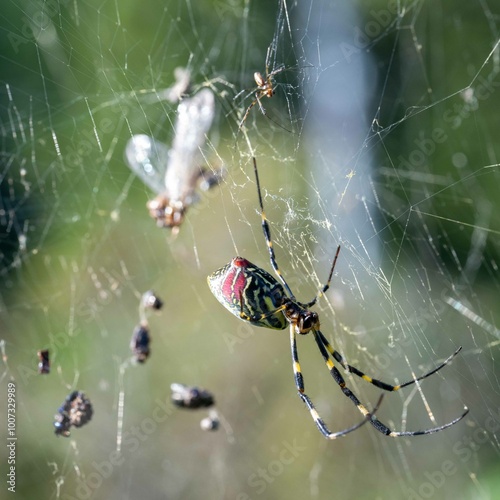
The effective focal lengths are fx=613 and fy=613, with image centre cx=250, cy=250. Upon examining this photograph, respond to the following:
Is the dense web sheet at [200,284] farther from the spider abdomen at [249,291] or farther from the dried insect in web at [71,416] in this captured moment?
the spider abdomen at [249,291]

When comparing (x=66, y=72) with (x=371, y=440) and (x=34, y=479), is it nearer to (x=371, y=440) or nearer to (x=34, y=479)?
(x=34, y=479)

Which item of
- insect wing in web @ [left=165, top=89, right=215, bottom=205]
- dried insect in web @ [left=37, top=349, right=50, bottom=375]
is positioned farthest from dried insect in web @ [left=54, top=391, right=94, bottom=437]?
insect wing in web @ [left=165, top=89, right=215, bottom=205]

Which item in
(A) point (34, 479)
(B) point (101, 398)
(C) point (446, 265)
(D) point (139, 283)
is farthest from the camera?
(C) point (446, 265)

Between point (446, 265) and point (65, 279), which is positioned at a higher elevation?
point (65, 279)

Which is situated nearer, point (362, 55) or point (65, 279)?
point (65, 279)

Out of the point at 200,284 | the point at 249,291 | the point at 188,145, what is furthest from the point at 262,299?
the point at 200,284

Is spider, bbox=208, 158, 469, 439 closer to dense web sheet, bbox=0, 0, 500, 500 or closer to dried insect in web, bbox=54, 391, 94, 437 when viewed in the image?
dried insect in web, bbox=54, 391, 94, 437

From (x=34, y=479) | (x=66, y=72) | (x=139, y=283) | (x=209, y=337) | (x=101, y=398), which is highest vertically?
(x=66, y=72)

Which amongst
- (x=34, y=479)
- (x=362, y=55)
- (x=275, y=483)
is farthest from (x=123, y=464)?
(x=362, y=55)
